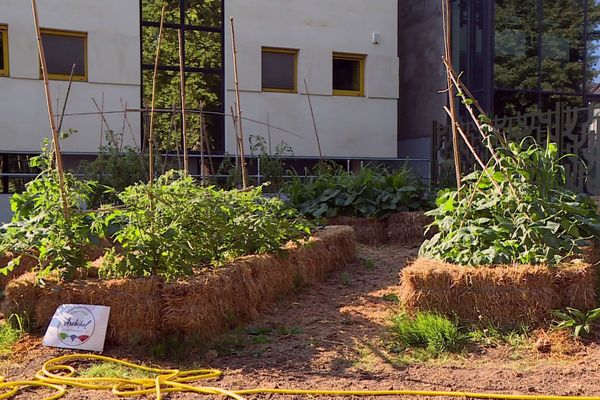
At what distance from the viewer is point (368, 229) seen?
8.23m

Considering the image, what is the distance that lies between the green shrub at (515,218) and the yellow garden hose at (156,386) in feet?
4.32

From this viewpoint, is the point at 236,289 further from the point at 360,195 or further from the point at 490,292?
the point at 360,195

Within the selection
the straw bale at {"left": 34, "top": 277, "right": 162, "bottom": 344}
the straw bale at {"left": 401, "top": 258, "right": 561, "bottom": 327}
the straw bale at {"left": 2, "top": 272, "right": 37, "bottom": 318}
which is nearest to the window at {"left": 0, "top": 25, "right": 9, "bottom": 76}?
the straw bale at {"left": 2, "top": 272, "right": 37, "bottom": 318}

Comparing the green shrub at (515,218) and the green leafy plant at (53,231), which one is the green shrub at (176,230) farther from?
the green shrub at (515,218)

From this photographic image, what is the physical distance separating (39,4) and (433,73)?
797cm

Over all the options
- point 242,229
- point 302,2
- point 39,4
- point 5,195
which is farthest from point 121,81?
point 242,229

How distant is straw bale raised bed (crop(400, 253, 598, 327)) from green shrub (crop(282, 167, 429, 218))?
394cm

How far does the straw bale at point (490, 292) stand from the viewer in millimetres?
4125

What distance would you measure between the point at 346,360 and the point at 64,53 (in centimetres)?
966

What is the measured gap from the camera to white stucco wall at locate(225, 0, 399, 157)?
12.9 meters

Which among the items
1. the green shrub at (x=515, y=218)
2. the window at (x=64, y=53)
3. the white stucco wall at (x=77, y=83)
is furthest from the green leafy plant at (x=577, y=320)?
the window at (x=64, y=53)

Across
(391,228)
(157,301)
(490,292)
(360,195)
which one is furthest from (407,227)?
(157,301)

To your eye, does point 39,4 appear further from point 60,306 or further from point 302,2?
point 60,306

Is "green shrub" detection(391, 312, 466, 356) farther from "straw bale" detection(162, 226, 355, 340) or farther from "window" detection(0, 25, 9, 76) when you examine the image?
"window" detection(0, 25, 9, 76)
